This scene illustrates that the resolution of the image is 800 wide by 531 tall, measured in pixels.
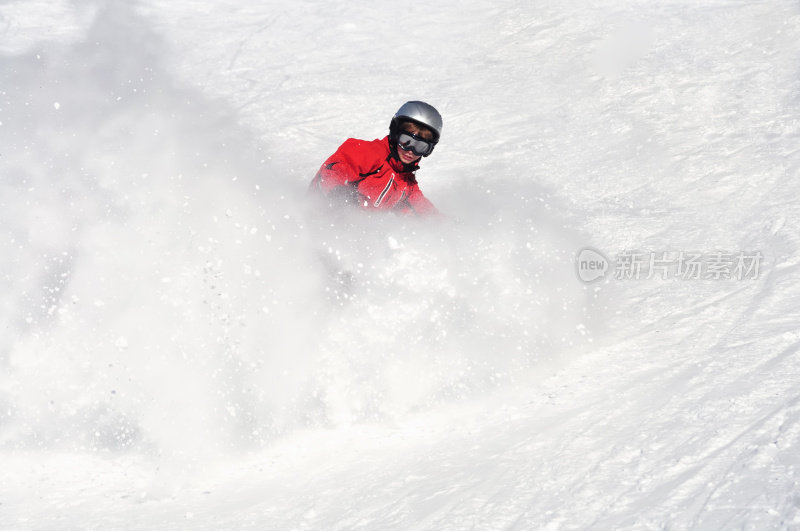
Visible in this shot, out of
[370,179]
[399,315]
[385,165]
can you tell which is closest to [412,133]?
[385,165]

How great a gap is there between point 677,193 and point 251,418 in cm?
413

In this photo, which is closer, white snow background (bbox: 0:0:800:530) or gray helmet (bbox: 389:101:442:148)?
white snow background (bbox: 0:0:800:530)

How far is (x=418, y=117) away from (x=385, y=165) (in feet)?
1.29

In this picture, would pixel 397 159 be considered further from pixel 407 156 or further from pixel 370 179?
pixel 370 179

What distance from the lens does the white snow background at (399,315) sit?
3326mm

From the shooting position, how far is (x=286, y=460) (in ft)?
13.0

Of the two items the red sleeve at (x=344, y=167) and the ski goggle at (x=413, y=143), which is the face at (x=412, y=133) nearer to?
the ski goggle at (x=413, y=143)

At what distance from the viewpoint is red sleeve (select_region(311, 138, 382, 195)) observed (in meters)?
4.84

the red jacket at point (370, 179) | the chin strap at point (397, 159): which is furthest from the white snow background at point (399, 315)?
the chin strap at point (397, 159)

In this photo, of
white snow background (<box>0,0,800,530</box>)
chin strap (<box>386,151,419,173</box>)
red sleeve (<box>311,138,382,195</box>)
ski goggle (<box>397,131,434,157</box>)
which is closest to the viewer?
white snow background (<box>0,0,800,530</box>)

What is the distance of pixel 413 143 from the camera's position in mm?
4961

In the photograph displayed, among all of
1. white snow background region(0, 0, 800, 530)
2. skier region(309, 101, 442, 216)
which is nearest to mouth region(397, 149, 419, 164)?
skier region(309, 101, 442, 216)

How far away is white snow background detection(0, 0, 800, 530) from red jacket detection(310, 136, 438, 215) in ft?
0.71

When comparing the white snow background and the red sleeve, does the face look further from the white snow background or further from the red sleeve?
the white snow background
